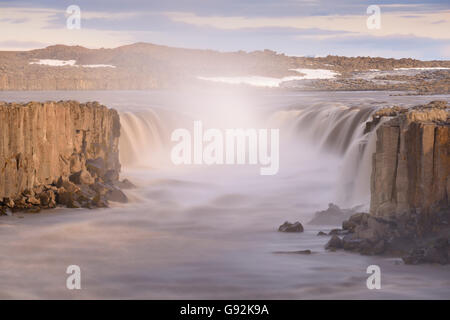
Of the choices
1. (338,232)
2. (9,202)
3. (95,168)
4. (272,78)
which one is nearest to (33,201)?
(9,202)

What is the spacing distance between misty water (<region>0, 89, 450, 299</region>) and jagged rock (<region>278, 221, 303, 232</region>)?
18cm

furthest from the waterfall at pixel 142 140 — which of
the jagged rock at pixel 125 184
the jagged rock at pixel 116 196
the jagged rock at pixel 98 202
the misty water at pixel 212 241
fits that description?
the jagged rock at pixel 98 202

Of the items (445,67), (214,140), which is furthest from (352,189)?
(445,67)

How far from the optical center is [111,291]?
10664 mm

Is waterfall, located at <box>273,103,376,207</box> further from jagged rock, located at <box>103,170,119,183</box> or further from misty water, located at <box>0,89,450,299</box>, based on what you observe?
jagged rock, located at <box>103,170,119,183</box>

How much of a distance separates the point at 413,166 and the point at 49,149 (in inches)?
361

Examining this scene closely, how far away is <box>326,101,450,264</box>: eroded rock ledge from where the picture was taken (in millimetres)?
12047

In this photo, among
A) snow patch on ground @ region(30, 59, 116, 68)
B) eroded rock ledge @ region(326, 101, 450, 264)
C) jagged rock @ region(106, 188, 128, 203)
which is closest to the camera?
eroded rock ledge @ region(326, 101, 450, 264)

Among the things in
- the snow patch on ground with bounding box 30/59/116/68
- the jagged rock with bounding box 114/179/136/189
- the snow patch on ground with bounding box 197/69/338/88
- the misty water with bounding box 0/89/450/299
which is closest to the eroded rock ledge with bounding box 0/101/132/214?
the jagged rock with bounding box 114/179/136/189

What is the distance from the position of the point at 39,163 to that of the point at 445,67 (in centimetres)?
7445

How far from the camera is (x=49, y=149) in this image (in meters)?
18.0

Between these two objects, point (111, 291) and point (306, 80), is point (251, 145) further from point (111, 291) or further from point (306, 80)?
point (306, 80)
